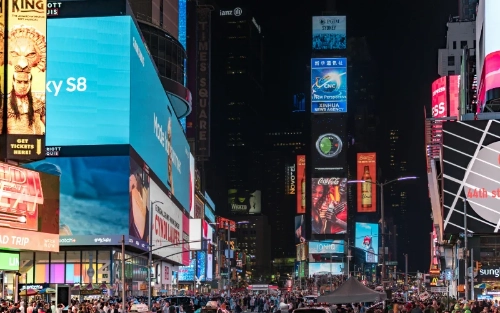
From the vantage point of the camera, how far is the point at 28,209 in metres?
45.6

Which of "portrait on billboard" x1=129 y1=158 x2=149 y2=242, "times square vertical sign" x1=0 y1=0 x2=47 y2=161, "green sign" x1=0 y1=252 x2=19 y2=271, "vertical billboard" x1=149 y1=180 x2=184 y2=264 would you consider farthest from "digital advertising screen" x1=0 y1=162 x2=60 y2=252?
"vertical billboard" x1=149 y1=180 x2=184 y2=264

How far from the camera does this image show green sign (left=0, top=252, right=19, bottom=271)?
44959 mm

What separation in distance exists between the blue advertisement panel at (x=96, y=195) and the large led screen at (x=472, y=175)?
2458cm

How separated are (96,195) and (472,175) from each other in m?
28.5

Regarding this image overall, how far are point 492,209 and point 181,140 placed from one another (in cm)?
5224

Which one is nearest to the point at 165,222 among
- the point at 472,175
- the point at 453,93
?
the point at 472,175

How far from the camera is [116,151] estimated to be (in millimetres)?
72750

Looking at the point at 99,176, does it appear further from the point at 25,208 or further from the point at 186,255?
the point at 186,255

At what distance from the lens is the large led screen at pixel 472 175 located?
68.4 meters

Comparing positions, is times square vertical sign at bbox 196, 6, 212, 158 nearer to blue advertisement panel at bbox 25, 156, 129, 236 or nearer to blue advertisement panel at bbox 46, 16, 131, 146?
blue advertisement panel at bbox 46, 16, 131, 146

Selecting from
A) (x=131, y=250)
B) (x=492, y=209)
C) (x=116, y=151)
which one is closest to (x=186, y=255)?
(x=131, y=250)

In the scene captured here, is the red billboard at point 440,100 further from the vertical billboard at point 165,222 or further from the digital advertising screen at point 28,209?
the digital advertising screen at point 28,209

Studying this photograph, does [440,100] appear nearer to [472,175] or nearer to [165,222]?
[165,222]

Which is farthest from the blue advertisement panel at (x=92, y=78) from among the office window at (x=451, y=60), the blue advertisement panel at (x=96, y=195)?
the office window at (x=451, y=60)
